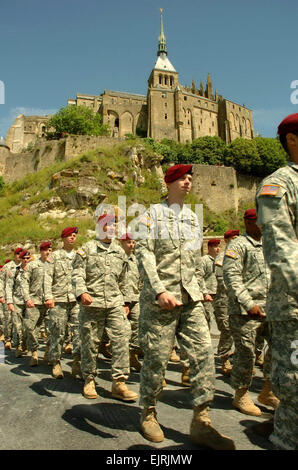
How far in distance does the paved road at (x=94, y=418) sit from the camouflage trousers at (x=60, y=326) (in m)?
0.47

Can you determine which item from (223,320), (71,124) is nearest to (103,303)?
(223,320)

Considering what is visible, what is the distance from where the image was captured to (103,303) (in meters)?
5.02

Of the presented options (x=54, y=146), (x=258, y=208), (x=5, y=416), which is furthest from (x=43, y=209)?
(x=258, y=208)

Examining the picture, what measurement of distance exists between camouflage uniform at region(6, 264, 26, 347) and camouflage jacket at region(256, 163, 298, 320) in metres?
7.41

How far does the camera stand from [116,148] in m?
37.8

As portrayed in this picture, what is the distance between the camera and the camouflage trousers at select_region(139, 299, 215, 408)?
3.20 metres

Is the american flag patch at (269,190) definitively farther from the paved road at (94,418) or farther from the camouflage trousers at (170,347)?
the paved road at (94,418)

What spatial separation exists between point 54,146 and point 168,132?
35.3 metres

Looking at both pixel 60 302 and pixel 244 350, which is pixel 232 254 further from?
pixel 60 302

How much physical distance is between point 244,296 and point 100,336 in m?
2.11

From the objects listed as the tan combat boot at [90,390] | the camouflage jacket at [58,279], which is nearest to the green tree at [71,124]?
the camouflage jacket at [58,279]

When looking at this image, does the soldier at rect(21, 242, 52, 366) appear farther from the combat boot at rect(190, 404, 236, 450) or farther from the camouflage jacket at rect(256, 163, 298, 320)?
the camouflage jacket at rect(256, 163, 298, 320)
